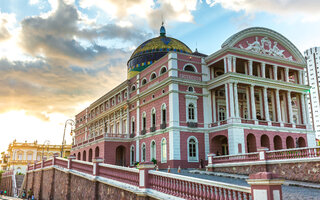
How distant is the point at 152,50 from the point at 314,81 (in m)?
80.0

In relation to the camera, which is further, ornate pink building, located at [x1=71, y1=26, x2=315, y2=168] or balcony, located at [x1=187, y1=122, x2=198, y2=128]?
balcony, located at [x1=187, y1=122, x2=198, y2=128]

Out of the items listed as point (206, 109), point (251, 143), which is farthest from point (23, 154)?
point (251, 143)

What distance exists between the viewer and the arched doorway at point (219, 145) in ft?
98.3

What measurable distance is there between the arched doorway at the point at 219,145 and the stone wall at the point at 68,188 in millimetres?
13691

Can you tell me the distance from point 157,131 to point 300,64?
16.5 m

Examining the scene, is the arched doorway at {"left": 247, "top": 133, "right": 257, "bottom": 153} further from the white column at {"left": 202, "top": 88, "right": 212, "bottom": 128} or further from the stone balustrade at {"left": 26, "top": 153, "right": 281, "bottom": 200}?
the stone balustrade at {"left": 26, "top": 153, "right": 281, "bottom": 200}

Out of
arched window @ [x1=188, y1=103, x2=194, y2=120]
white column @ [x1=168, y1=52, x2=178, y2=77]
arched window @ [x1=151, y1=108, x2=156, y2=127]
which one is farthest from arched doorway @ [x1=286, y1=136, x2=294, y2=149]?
arched window @ [x1=151, y1=108, x2=156, y2=127]

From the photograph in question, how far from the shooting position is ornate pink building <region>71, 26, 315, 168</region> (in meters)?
28.5

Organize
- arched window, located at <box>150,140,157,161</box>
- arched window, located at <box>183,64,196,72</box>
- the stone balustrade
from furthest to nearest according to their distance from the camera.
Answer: arched window, located at <box>150,140,157,161</box>
arched window, located at <box>183,64,196,72</box>
the stone balustrade

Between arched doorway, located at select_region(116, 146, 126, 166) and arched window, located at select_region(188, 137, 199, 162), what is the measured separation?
10754mm

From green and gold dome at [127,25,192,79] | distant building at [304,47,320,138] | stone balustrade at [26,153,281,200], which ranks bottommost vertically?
stone balustrade at [26,153,281,200]

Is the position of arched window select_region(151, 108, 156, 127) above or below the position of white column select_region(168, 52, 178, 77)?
below

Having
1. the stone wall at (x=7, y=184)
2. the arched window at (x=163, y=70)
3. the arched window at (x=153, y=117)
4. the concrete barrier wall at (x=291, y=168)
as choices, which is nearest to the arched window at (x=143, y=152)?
the arched window at (x=153, y=117)

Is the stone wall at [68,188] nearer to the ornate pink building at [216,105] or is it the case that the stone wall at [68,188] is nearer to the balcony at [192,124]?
the ornate pink building at [216,105]
